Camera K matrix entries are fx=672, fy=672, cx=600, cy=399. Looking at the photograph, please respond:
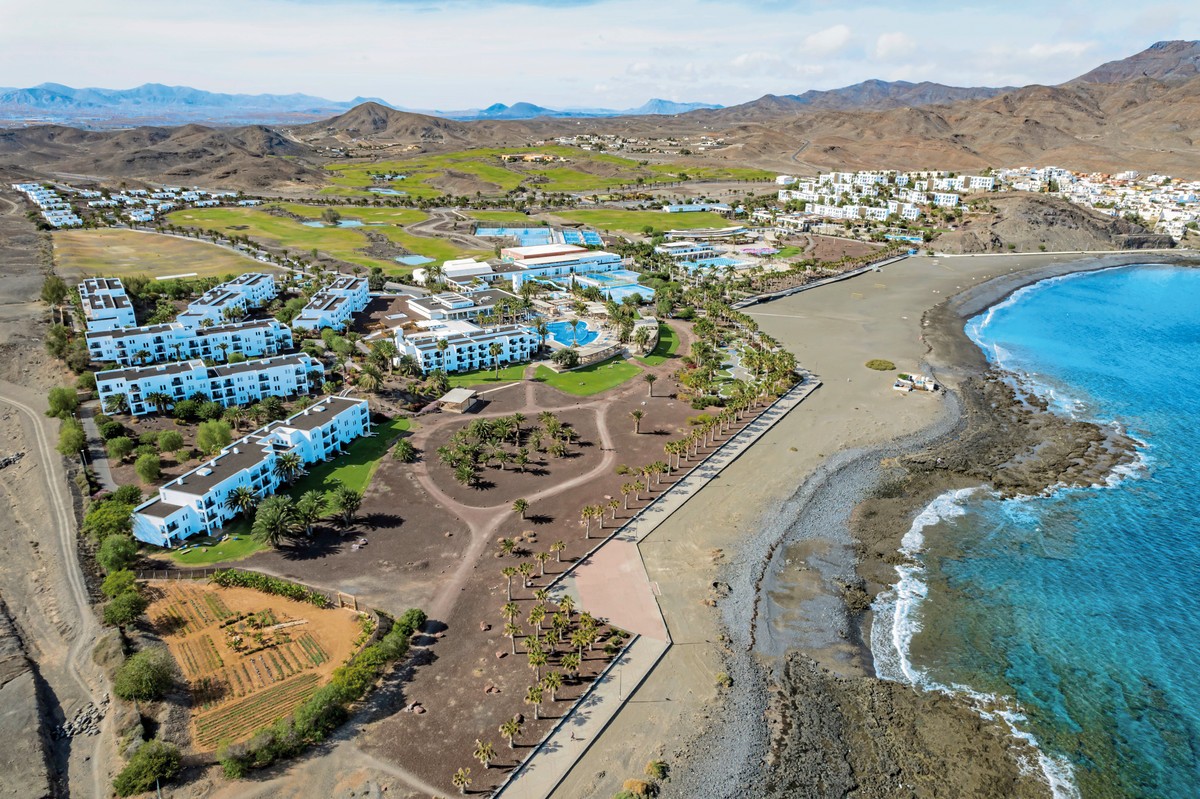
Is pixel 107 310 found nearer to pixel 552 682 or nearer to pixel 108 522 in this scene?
pixel 108 522

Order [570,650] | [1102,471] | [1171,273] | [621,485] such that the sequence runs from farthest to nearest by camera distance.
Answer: [1171,273], [1102,471], [621,485], [570,650]

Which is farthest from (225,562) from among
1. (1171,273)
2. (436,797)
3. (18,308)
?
(1171,273)

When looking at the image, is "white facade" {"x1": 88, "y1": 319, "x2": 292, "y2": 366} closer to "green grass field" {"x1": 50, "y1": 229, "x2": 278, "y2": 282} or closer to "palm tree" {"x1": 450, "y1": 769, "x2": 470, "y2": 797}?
"green grass field" {"x1": 50, "y1": 229, "x2": 278, "y2": 282}

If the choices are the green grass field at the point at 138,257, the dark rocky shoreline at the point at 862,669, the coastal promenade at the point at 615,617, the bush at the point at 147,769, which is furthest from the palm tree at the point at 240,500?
the green grass field at the point at 138,257

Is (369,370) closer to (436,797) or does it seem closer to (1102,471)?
(436,797)

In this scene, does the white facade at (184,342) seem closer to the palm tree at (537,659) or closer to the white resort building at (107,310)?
the white resort building at (107,310)

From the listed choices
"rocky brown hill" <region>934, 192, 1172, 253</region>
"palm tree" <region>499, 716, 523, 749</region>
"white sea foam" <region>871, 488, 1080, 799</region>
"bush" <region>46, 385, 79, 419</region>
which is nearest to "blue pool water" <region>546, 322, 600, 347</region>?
"white sea foam" <region>871, 488, 1080, 799</region>

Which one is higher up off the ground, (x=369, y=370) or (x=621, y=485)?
(x=369, y=370)
